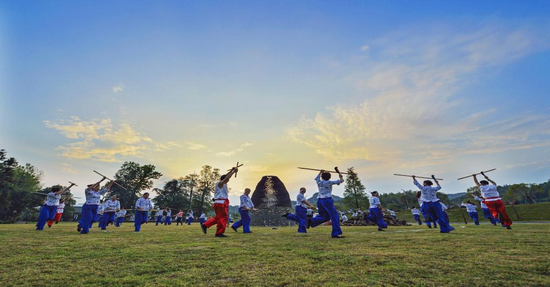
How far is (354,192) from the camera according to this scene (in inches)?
2304

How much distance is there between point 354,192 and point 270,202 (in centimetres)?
3861

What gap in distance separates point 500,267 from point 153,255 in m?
5.26

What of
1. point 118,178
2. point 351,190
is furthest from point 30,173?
point 351,190

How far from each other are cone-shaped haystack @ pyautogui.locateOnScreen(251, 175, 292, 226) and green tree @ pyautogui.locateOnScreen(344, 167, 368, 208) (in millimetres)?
36231

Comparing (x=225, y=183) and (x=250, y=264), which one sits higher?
(x=225, y=183)

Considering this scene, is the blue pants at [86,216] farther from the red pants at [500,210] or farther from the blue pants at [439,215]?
the red pants at [500,210]

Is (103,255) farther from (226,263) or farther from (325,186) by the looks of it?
(325,186)

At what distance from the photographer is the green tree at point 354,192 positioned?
5828 cm

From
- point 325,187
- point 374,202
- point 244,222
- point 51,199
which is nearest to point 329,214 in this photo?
point 325,187

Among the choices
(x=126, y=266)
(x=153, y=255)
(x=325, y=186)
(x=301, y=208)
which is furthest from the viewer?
(x=301, y=208)

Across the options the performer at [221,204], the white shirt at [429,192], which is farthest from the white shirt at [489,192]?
the performer at [221,204]

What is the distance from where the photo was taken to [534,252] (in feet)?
14.4

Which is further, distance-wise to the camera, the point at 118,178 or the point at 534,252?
the point at 118,178

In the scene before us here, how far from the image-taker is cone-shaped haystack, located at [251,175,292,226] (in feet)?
80.3
